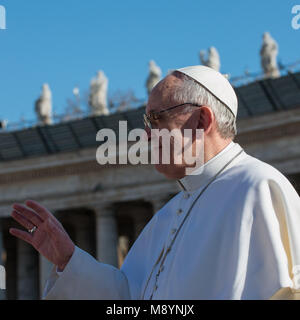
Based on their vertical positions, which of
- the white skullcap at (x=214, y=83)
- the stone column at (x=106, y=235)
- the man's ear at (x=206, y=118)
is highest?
the white skullcap at (x=214, y=83)

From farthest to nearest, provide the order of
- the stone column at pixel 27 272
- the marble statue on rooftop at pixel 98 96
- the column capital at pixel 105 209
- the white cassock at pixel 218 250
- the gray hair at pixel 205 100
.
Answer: the stone column at pixel 27 272 < the marble statue on rooftop at pixel 98 96 < the column capital at pixel 105 209 < the gray hair at pixel 205 100 < the white cassock at pixel 218 250

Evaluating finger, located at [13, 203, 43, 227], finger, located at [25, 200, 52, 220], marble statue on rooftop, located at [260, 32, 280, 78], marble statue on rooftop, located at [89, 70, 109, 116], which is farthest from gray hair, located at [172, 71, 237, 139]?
marble statue on rooftop, located at [89, 70, 109, 116]

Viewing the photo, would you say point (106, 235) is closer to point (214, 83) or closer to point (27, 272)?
point (27, 272)

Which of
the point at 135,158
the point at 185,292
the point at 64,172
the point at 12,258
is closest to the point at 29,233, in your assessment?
the point at 185,292

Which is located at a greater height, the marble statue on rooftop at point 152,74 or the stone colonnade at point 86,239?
the marble statue on rooftop at point 152,74

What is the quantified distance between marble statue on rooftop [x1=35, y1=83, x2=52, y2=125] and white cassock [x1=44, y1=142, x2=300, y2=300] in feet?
149

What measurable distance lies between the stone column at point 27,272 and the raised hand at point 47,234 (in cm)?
5009

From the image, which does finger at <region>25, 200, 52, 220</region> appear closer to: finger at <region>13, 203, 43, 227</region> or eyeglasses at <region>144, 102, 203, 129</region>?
finger at <region>13, 203, 43, 227</region>

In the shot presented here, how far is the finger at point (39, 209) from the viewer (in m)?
6.91

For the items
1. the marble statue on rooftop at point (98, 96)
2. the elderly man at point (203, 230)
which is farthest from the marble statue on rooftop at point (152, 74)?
the elderly man at point (203, 230)

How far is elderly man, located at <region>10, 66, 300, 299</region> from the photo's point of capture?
5.96 metres

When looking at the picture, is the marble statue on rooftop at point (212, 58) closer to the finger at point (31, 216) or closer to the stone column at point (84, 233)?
the stone column at point (84, 233)

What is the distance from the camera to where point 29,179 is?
49625 millimetres

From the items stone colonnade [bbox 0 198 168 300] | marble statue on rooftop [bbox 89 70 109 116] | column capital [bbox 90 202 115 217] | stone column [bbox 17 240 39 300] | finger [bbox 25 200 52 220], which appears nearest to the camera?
finger [bbox 25 200 52 220]
